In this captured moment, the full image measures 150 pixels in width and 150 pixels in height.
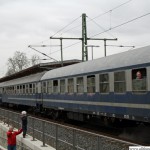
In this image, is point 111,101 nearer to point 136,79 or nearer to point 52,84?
point 136,79

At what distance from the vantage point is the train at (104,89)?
45.2ft

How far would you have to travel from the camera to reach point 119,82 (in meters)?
15.3

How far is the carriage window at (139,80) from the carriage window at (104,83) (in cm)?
241

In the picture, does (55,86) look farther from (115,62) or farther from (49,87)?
(115,62)

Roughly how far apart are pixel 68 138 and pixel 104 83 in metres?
5.19

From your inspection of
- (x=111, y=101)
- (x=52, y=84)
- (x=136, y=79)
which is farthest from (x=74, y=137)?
(x=52, y=84)

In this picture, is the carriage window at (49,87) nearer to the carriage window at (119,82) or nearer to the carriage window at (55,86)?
the carriage window at (55,86)

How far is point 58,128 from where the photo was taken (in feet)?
43.2

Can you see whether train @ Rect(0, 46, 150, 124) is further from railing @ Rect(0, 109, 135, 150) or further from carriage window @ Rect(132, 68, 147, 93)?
railing @ Rect(0, 109, 135, 150)

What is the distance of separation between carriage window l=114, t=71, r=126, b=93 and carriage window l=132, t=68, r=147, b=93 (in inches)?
31.8

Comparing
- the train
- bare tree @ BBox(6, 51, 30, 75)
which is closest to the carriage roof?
the train

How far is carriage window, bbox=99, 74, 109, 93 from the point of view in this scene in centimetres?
1653

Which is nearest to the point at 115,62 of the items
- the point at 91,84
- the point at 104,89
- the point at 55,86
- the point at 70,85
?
the point at 104,89

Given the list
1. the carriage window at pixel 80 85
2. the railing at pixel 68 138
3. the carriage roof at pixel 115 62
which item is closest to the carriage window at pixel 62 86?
the carriage roof at pixel 115 62
